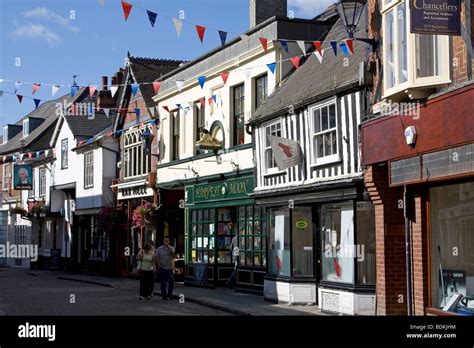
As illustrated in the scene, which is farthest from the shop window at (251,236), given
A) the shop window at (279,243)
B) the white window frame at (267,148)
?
Result: the white window frame at (267,148)

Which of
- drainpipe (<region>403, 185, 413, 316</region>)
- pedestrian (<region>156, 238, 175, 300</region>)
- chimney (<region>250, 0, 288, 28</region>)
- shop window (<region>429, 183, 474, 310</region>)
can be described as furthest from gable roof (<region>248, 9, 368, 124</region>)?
pedestrian (<region>156, 238, 175, 300</region>)

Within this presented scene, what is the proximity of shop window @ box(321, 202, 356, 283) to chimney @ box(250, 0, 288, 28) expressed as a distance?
8649mm

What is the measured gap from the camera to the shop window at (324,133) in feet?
55.0

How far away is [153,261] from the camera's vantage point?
20.5 m

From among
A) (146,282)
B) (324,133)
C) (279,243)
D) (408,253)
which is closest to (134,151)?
(146,282)

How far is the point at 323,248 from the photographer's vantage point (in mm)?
17125

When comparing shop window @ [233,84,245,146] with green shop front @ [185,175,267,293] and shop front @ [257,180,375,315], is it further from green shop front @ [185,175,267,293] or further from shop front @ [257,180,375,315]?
shop front @ [257,180,375,315]

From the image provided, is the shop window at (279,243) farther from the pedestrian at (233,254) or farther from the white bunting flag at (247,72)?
the white bunting flag at (247,72)

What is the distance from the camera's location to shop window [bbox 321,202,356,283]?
15.8 meters

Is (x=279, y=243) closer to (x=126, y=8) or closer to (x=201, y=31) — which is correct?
(x=201, y=31)

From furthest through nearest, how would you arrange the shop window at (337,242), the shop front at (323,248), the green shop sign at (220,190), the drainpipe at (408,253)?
the green shop sign at (220,190) < the shop window at (337,242) < the shop front at (323,248) < the drainpipe at (408,253)

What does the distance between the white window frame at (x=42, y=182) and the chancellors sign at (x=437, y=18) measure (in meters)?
34.3
